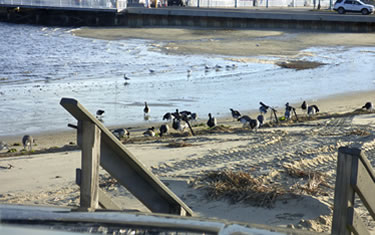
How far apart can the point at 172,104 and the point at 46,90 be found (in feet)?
17.4

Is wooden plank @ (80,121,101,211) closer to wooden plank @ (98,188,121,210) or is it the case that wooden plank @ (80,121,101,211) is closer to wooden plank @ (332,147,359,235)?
wooden plank @ (98,188,121,210)

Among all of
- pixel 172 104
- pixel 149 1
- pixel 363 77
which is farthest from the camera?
pixel 149 1

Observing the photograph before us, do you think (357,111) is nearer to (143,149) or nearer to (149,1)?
(143,149)

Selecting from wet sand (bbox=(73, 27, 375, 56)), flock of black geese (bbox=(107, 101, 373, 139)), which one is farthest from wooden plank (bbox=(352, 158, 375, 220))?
wet sand (bbox=(73, 27, 375, 56))

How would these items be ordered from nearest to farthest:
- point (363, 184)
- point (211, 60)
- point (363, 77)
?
point (363, 184), point (363, 77), point (211, 60)

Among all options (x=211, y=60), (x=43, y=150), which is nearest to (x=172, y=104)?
(x=43, y=150)

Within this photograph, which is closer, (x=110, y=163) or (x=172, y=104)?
(x=110, y=163)

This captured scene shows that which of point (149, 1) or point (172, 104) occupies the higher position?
point (149, 1)

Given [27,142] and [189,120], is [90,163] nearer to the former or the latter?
[27,142]

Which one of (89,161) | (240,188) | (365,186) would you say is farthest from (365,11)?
(89,161)

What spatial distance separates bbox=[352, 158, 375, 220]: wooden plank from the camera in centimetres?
335

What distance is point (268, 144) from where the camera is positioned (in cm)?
1134

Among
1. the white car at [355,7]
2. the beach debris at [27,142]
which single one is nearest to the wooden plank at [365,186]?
the beach debris at [27,142]

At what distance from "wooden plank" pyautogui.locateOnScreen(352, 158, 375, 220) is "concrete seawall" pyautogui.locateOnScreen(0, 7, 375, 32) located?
151 feet
